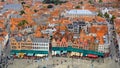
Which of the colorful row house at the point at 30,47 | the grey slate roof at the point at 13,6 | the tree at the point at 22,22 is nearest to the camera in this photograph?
the colorful row house at the point at 30,47

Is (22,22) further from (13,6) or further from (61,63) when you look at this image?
(61,63)

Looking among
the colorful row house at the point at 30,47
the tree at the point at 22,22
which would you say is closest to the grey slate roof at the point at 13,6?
the tree at the point at 22,22

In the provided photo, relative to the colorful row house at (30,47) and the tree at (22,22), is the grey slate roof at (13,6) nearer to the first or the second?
the tree at (22,22)

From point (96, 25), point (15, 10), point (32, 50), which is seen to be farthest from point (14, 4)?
point (32, 50)

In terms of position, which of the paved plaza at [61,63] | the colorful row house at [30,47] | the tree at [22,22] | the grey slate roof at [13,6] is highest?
the grey slate roof at [13,6]

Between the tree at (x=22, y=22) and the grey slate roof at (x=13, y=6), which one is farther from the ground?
the grey slate roof at (x=13, y=6)

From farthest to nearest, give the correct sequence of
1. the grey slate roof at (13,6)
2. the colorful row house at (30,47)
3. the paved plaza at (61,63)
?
the grey slate roof at (13,6), the colorful row house at (30,47), the paved plaza at (61,63)


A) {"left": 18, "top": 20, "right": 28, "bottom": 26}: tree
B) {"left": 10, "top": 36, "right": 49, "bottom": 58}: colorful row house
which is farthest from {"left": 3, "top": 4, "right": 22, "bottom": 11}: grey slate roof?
{"left": 10, "top": 36, "right": 49, "bottom": 58}: colorful row house

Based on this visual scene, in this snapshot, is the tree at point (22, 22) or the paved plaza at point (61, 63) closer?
the paved plaza at point (61, 63)

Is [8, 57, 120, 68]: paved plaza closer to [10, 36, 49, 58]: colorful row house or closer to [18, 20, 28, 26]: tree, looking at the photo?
[10, 36, 49, 58]: colorful row house

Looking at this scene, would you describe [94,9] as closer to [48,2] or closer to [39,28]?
[48,2]
